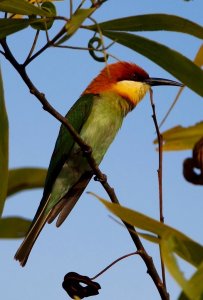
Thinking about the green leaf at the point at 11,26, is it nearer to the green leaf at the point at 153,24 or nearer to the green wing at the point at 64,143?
the green leaf at the point at 153,24

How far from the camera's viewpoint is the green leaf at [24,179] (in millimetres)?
978

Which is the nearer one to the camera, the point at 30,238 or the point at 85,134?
the point at 30,238

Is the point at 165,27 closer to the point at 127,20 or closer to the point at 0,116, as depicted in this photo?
the point at 127,20

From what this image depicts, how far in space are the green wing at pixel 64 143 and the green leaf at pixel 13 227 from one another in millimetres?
1671

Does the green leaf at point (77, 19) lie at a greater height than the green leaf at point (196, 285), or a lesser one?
greater

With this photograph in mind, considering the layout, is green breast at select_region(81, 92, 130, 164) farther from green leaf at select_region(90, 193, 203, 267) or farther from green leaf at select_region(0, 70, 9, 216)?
green leaf at select_region(90, 193, 203, 267)

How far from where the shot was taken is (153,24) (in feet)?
3.23

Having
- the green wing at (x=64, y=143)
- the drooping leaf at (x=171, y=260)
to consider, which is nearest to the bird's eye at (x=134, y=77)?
the green wing at (x=64, y=143)

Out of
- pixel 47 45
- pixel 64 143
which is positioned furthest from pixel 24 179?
pixel 64 143

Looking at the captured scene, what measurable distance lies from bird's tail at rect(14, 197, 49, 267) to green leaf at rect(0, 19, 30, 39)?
1.02 m

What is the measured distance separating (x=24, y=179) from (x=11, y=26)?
237 millimetres

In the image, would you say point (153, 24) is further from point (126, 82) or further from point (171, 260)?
point (126, 82)

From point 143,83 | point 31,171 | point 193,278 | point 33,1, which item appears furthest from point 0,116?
point 143,83

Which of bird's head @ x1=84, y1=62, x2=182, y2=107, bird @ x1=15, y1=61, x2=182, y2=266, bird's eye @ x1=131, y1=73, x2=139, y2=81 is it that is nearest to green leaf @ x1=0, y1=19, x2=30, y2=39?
bird @ x1=15, y1=61, x2=182, y2=266
